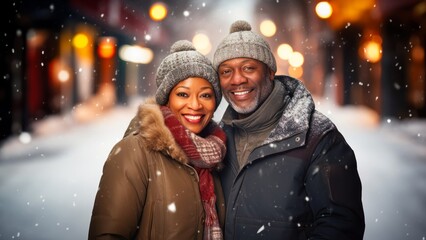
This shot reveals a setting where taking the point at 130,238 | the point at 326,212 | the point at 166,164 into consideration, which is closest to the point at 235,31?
the point at 166,164

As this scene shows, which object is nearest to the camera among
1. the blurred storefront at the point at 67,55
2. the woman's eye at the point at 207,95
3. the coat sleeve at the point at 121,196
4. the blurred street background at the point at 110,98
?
the coat sleeve at the point at 121,196

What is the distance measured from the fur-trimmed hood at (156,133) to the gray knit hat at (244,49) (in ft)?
3.29

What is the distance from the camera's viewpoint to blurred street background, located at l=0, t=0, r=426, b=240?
7.30 m

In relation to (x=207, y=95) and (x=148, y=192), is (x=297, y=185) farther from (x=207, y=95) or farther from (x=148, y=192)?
(x=148, y=192)

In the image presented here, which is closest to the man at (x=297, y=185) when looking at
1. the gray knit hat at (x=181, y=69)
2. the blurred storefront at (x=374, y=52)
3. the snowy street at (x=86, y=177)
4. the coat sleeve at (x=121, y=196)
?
the gray knit hat at (x=181, y=69)

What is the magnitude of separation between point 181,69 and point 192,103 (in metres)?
0.31

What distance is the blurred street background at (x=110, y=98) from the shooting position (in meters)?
7.30

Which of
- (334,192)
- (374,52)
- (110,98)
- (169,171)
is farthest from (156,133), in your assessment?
(110,98)

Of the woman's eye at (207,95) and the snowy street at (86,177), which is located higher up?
the woman's eye at (207,95)

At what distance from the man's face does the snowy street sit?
369cm

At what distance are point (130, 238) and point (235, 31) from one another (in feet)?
7.64

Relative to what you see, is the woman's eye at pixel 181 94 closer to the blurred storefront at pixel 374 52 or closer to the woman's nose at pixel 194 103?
the woman's nose at pixel 194 103

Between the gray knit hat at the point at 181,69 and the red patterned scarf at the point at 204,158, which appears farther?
the gray knit hat at the point at 181,69

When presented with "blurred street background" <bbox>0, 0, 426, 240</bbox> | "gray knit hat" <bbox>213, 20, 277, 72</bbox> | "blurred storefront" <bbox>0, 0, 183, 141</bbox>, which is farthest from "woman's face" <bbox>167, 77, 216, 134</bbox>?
"blurred storefront" <bbox>0, 0, 183, 141</bbox>
